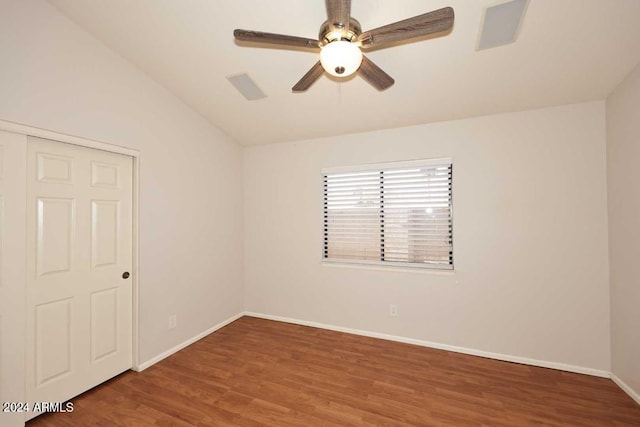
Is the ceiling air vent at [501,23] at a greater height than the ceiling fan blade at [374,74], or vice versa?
the ceiling air vent at [501,23]

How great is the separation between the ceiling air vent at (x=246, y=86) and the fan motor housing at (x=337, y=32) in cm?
135

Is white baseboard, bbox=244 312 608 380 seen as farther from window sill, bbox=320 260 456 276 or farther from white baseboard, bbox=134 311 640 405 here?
window sill, bbox=320 260 456 276

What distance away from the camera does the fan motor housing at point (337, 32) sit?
1.46 meters

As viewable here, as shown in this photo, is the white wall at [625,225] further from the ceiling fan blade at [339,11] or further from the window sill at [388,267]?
the ceiling fan blade at [339,11]

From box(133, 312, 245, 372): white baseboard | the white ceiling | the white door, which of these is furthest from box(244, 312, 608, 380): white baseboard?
the white ceiling

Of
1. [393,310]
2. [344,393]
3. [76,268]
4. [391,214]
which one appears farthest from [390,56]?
[76,268]

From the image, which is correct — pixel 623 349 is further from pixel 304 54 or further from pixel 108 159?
pixel 108 159

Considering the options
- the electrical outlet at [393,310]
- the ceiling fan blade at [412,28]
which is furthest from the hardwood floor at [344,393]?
the ceiling fan blade at [412,28]

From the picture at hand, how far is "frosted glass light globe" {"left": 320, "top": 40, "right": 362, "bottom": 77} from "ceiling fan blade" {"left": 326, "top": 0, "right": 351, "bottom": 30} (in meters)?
0.09

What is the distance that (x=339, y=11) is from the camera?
1354mm

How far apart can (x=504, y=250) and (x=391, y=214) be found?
1.24 m

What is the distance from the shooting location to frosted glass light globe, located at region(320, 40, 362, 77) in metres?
1.46

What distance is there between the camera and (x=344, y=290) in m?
3.49

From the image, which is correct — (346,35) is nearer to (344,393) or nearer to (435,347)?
(344,393)
